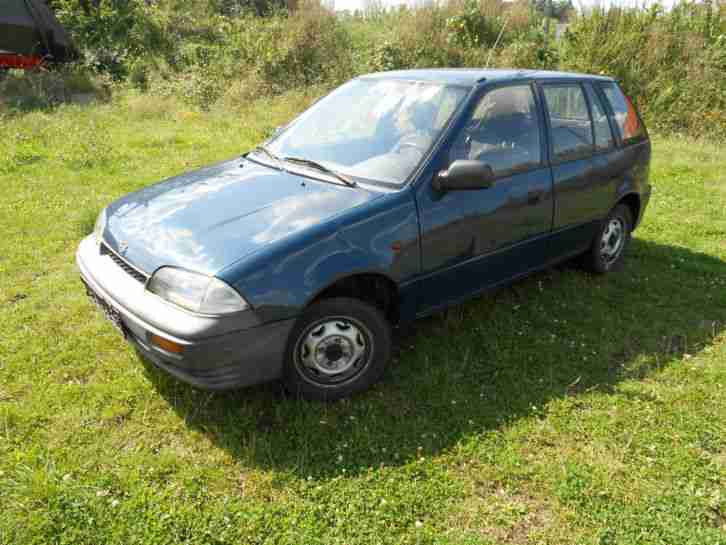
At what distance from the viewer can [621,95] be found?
4738mm

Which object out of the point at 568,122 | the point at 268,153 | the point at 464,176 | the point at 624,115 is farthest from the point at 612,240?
the point at 268,153

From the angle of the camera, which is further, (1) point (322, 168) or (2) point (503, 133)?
(2) point (503, 133)

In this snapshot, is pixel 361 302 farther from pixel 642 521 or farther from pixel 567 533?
pixel 642 521

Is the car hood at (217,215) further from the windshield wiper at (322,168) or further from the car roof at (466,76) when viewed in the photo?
the car roof at (466,76)

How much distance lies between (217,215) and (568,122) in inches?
104

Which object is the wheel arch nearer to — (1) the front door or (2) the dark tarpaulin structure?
(1) the front door

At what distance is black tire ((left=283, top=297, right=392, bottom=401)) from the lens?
2.92 meters

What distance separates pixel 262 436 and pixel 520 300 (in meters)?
2.39

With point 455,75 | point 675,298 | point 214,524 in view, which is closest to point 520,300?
point 675,298

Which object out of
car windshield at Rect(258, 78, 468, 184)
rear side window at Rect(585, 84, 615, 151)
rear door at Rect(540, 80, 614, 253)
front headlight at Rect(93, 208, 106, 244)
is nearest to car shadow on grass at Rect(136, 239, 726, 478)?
rear door at Rect(540, 80, 614, 253)

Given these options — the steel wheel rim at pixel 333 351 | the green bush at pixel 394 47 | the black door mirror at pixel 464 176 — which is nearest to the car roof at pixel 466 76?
the black door mirror at pixel 464 176

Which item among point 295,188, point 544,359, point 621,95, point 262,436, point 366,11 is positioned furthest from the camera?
point 366,11

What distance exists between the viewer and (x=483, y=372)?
353 cm

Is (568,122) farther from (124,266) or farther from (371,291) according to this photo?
(124,266)
